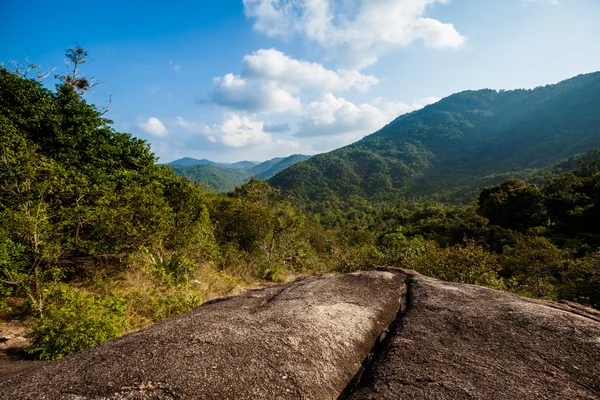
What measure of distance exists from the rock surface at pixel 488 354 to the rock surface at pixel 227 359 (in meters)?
0.44

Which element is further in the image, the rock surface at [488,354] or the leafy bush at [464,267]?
the leafy bush at [464,267]

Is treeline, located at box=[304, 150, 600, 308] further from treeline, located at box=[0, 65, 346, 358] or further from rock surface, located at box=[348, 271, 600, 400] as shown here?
rock surface, located at box=[348, 271, 600, 400]

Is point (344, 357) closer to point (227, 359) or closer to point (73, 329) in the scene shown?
point (227, 359)

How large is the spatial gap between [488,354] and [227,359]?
3.24 m

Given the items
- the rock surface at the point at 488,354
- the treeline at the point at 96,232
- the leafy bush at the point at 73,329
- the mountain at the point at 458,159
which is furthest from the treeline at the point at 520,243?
the mountain at the point at 458,159

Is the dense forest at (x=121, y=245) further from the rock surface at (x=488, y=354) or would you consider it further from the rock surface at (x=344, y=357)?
the rock surface at (x=488, y=354)

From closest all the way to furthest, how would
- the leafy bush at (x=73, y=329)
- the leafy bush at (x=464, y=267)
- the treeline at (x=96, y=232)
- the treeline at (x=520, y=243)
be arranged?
1. the leafy bush at (x=73, y=329)
2. the treeline at (x=96, y=232)
3. the leafy bush at (x=464, y=267)
4. the treeline at (x=520, y=243)

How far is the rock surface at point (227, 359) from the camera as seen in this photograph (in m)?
2.71

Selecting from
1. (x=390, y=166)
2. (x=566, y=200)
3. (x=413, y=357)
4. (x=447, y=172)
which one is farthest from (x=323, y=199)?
(x=413, y=357)

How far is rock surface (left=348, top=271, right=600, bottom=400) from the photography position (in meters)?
2.75

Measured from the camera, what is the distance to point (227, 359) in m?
3.14

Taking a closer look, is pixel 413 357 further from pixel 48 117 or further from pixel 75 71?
pixel 75 71

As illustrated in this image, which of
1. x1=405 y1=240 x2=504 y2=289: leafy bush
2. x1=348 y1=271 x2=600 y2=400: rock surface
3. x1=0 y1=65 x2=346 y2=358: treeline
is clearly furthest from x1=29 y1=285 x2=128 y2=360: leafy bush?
x1=405 y1=240 x2=504 y2=289: leafy bush

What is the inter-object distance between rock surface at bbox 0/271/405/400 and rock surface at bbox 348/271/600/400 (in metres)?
0.44
